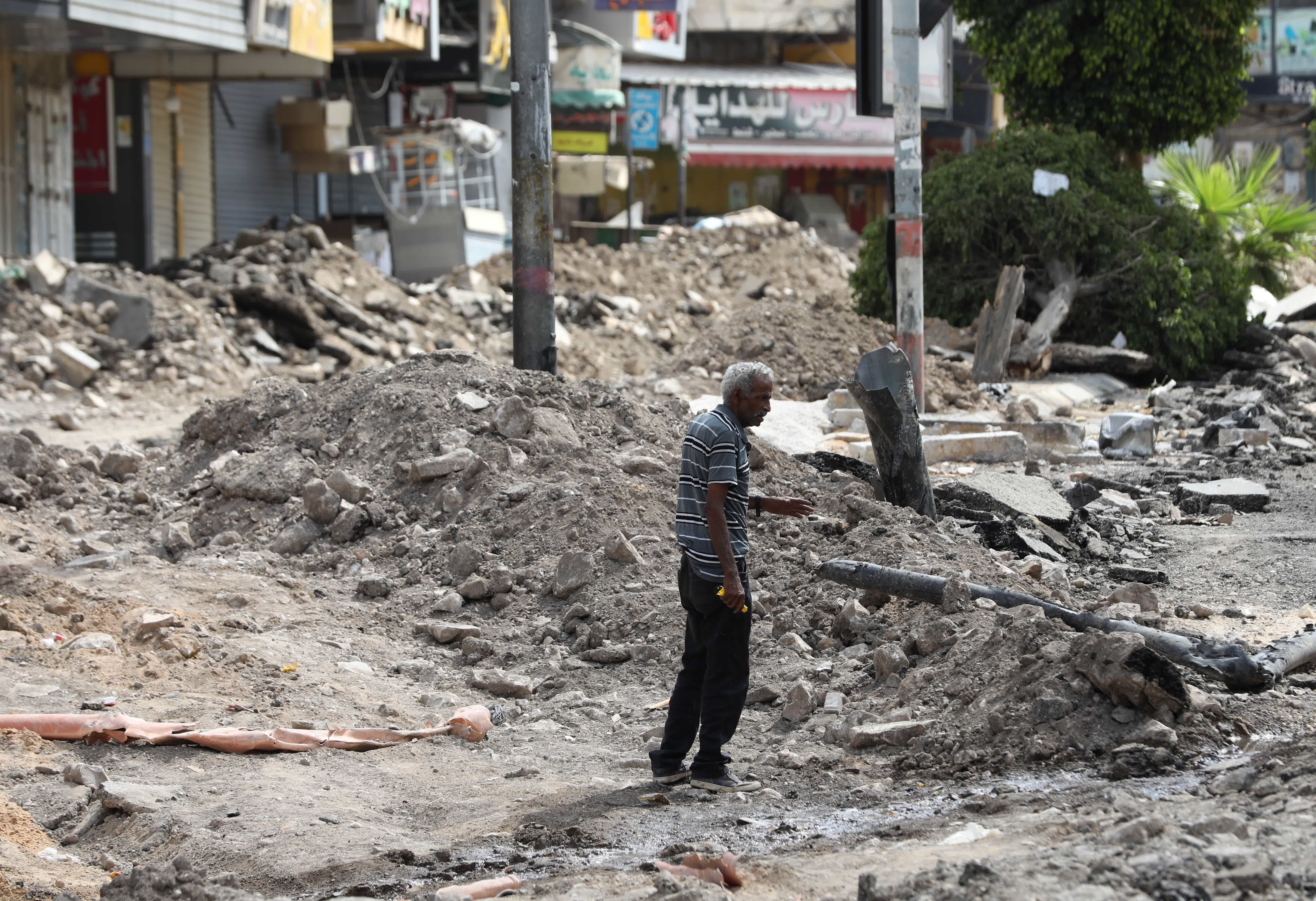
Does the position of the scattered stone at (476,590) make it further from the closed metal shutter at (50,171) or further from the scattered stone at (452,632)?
the closed metal shutter at (50,171)

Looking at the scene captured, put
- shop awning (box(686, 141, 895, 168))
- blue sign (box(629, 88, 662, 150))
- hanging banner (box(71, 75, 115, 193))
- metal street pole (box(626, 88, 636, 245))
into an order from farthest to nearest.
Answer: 1. shop awning (box(686, 141, 895, 168))
2. blue sign (box(629, 88, 662, 150))
3. metal street pole (box(626, 88, 636, 245))
4. hanging banner (box(71, 75, 115, 193))

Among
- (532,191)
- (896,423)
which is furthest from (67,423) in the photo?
(896,423)

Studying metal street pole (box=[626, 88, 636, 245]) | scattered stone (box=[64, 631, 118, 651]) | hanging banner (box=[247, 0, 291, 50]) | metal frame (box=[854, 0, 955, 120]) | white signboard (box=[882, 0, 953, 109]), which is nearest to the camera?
scattered stone (box=[64, 631, 118, 651])

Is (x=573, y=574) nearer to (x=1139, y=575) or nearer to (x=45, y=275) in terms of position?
(x=1139, y=575)

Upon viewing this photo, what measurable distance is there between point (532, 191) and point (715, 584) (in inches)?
210

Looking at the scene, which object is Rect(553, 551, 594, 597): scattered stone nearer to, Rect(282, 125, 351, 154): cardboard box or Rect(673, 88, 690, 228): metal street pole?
Rect(282, 125, 351, 154): cardboard box

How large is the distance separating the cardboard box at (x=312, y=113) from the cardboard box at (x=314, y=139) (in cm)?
5

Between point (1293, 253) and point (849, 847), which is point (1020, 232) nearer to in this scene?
point (1293, 253)

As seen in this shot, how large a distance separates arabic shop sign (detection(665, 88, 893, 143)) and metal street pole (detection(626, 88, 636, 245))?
259 cm

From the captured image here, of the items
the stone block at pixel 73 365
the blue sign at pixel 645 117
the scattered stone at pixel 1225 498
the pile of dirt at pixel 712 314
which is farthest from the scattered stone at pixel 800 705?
the blue sign at pixel 645 117

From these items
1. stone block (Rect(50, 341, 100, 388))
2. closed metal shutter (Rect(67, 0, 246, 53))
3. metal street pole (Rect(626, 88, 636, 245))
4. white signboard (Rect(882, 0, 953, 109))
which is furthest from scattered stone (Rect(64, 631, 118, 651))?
metal street pole (Rect(626, 88, 636, 245))

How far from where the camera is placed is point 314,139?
23.9m

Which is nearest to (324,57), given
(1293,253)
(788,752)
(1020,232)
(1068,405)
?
(1020,232)

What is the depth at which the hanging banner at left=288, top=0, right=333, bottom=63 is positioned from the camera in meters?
18.8
